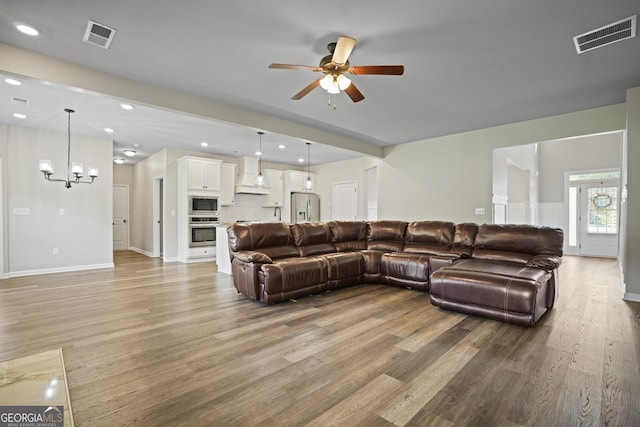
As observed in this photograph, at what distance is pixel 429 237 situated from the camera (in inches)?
186

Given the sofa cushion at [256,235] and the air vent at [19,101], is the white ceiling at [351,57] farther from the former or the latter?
the sofa cushion at [256,235]

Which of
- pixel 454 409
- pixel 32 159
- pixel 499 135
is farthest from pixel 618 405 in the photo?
pixel 32 159

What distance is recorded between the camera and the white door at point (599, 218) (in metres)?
7.31

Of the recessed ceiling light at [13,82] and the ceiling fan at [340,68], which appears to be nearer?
the ceiling fan at [340,68]

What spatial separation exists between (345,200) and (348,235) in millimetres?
3630

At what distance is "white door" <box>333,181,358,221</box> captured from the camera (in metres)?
8.54

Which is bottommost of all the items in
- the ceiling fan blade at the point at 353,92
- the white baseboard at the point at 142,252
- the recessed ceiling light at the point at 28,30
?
the white baseboard at the point at 142,252

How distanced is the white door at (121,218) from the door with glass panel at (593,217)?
497 inches

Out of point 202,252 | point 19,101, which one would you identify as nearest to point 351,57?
point 19,101

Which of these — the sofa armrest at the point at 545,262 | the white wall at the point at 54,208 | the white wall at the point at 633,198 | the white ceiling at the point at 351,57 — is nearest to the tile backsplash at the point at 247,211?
the white wall at the point at 54,208

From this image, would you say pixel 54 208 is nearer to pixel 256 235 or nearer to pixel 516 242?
pixel 256 235

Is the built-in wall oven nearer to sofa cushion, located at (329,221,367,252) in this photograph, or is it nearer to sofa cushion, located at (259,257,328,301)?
sofa cushion, located at (329,221,367,252)

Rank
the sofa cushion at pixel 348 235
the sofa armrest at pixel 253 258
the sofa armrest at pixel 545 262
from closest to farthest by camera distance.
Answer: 1. the sofa armrest at pixel 545 262
2. the sofa armrest at pixel 253 258
3. the sofa cushion at pixel 348 235

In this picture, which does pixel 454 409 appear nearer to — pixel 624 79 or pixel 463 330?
pixel 463 330
